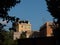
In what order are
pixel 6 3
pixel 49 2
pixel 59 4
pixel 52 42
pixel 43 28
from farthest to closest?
pixel 43 28
pixel 52 42
pixel 49 2
pixel 59 4
pixel 6 3

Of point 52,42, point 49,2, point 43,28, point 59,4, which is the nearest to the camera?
point 59,4

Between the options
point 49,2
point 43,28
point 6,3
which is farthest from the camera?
point 43,28

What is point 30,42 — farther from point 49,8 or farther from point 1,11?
point 1,11

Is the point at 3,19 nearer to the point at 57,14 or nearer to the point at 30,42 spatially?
the point at 57,14

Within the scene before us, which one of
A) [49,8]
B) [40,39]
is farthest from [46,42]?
[49,8]

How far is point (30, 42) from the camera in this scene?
39.2 metres

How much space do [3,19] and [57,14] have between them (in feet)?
43.7

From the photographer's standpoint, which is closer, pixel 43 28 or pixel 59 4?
pixel 59 4

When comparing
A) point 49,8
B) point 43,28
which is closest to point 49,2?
point 49,8

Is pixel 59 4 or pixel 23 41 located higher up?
pixel 59 4

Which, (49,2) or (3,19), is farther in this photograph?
(49,2)

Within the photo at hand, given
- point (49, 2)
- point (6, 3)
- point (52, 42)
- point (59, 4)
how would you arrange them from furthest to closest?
point (52, 42) → point (49, 2) → point (59, 4) → point (6, 3)

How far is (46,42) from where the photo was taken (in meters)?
39.0

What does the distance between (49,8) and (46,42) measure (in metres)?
9.62
